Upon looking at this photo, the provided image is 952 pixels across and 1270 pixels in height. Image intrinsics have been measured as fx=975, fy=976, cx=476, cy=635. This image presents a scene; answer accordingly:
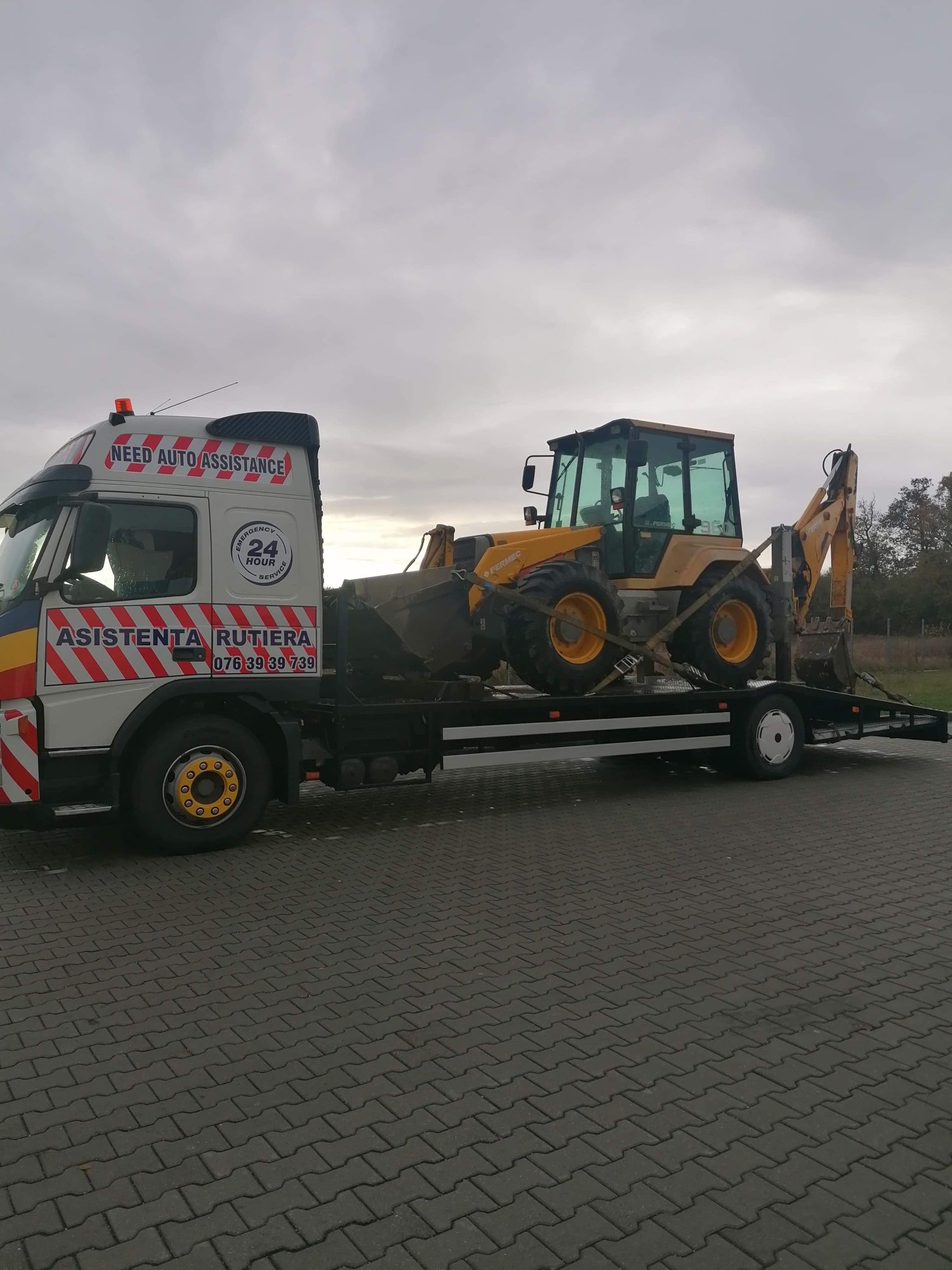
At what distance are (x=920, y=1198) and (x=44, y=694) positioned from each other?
576 cm

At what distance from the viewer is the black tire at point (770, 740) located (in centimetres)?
1037

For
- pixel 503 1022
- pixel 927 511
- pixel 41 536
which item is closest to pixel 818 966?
pixel 503 1022

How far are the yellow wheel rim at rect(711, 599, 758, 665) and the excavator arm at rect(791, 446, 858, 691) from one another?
107cm

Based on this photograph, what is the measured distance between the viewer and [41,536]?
6.75 metres

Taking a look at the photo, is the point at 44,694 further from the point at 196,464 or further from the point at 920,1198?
the point at 920,1198

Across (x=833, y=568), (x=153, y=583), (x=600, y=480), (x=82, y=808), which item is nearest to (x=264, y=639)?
(x=153, y=583)

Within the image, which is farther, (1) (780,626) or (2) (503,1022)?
(1) (780,626)

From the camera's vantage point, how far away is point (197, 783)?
7.04 metres

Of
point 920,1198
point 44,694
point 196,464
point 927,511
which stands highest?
point 927,511

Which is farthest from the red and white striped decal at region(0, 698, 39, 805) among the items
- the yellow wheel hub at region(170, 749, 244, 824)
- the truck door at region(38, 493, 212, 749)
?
the yellow wheel hub at region(170, 749, 244, 824)

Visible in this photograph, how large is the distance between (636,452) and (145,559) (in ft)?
17.0

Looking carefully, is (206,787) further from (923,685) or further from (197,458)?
(923,685)

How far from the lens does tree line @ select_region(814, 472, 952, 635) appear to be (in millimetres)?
42312

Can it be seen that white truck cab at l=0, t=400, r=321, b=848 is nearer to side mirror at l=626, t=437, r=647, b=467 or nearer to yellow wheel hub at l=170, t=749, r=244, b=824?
yellow wheel hub at l=170, t=749, r=244, b=824
